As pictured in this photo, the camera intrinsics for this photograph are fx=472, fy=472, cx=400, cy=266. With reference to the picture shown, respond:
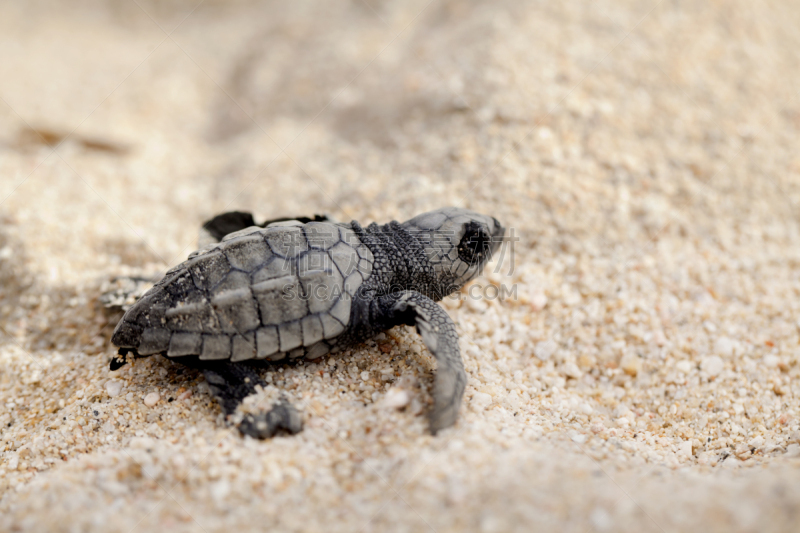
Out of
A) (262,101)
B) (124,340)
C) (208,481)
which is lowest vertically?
(208,481)

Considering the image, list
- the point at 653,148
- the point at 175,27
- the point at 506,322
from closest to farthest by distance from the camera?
the point at 506,322
the point at 653,148
the point at 175,27

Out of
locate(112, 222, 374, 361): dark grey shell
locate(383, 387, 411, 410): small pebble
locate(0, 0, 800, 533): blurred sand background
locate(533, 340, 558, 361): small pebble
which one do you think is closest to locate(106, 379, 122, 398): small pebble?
locate(0, 0, 800, 533): blurred sand background

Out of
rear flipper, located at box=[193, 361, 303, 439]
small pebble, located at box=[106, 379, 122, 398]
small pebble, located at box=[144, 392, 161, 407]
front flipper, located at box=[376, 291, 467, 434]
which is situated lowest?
small pebble, located at box=[106, 379, 122, 398]

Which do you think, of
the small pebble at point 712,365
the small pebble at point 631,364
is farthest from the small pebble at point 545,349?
the small pebble at point 712,365

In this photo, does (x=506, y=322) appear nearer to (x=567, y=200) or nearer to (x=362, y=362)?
(x=362, y=362)

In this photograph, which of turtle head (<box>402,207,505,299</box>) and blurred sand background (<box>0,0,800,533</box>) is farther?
turtle head (<box>402,207,505,299</box>)

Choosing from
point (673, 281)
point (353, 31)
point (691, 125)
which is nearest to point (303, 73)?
point (353, 31)

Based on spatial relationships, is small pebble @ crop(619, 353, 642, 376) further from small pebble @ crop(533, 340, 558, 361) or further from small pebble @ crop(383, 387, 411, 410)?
small pebble @ crop(383, 387, 411, 410)
